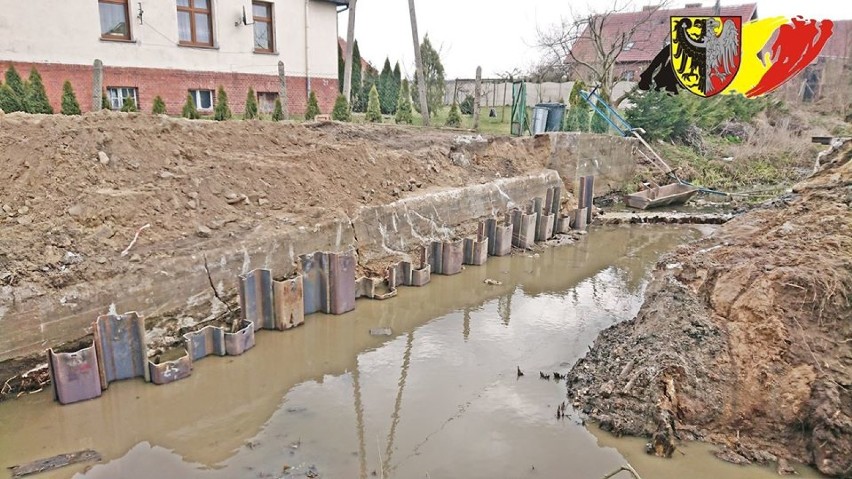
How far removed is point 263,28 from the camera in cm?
1856

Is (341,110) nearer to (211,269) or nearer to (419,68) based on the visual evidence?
(419,68)

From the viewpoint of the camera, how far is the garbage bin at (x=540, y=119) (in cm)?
1516

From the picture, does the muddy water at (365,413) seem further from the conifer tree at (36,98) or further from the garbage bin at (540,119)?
the conifer tree at (36,98)

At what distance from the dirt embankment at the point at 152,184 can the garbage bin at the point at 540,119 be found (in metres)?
5.62

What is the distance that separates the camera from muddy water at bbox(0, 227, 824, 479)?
→ 4457mm

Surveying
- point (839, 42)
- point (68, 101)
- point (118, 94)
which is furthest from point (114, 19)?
point (839, 42)

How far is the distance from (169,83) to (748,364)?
648 inches

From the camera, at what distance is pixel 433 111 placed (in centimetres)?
2184

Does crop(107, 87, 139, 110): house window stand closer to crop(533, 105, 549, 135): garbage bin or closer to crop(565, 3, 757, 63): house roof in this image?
crop(533, 105, 549, 135): garbage bin

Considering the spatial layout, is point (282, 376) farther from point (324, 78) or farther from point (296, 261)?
point (324, 78)

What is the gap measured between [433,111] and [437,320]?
15.6 meters

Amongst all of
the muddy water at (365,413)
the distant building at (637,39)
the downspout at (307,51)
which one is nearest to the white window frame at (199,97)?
the downspout at (307,51)

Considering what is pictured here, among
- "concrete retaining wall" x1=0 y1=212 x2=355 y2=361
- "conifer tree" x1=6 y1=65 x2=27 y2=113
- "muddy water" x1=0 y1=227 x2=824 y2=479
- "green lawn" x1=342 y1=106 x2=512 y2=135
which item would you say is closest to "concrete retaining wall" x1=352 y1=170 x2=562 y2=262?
"concrete retaining wall" x1=0 y1=212 x2=355 y2=361

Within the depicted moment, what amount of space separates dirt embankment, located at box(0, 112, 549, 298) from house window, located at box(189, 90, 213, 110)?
850 cm
